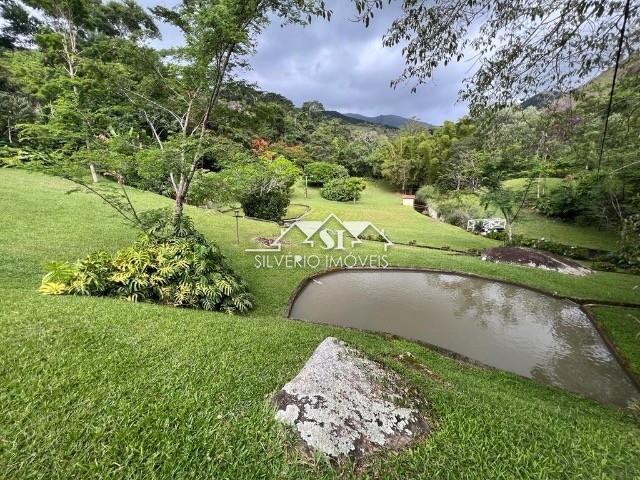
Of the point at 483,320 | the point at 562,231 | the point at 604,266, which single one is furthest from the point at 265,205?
the point at 562,231

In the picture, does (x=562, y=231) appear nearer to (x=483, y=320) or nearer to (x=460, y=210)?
(x=460, y=210)

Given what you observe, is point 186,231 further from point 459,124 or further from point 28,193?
point 459,124

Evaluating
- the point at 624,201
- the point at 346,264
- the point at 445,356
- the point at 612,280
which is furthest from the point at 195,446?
the point at 624,201

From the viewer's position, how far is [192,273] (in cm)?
480

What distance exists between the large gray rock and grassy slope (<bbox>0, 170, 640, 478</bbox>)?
0.10m

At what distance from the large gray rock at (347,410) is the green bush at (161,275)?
2966 mm

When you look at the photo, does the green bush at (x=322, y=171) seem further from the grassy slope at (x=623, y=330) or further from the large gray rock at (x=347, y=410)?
the large gray rock at (x=347, y=410)

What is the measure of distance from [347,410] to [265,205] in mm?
12035

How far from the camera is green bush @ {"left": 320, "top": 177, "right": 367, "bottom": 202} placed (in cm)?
2142

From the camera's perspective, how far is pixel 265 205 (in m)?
13.3

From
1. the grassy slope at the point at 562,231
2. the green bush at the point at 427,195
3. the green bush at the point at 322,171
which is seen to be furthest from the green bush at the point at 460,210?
the green bush at the point at 322,171

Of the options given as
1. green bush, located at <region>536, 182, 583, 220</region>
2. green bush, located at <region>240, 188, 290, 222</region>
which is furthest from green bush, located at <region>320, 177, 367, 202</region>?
green bush, located at <region>536, 182, 583, 220</region>

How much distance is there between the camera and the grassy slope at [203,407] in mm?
1540

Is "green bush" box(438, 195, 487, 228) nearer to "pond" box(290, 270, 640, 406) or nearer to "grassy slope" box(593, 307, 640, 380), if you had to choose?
"pond" box(290, 270, 640, 406)
